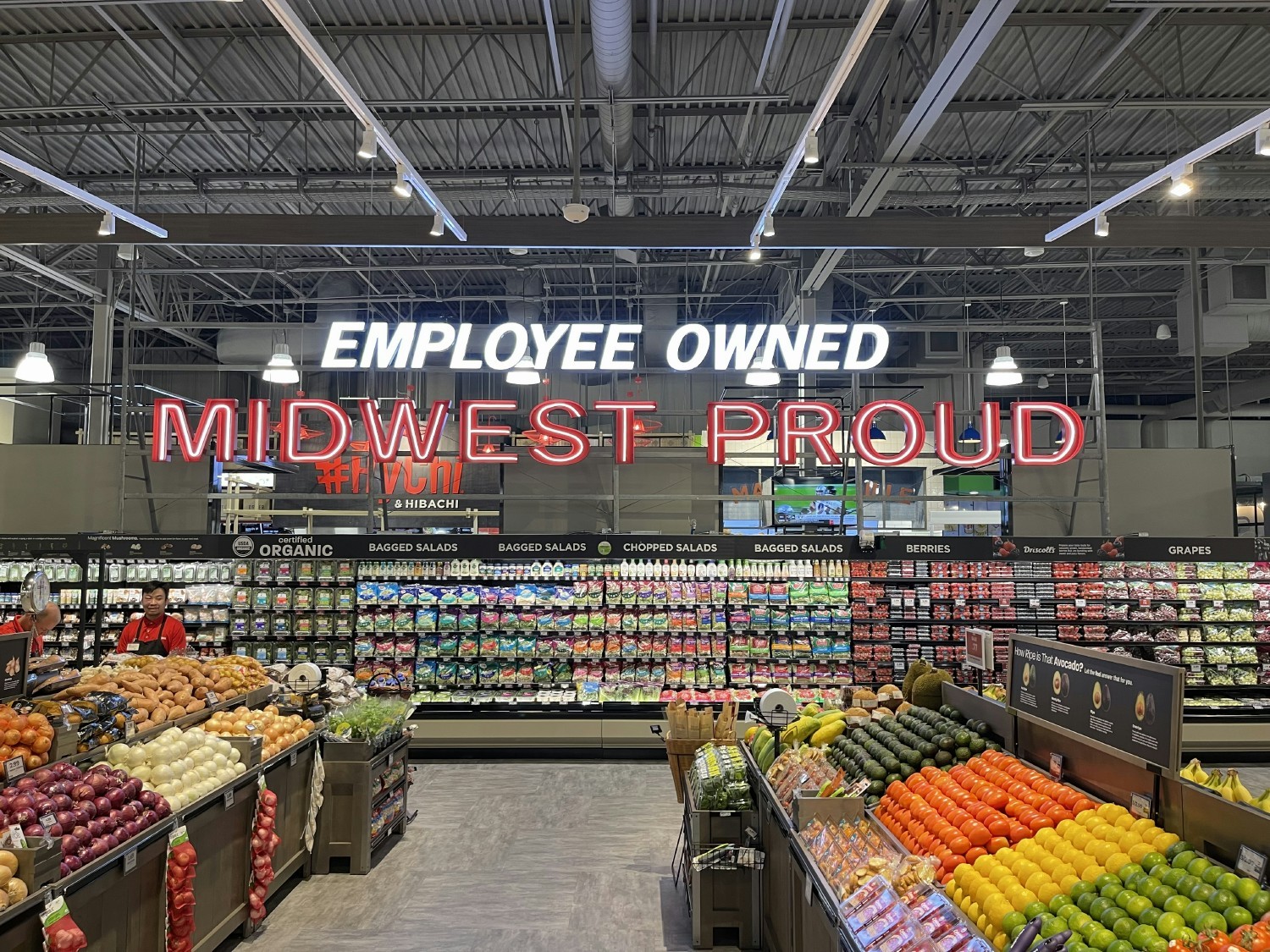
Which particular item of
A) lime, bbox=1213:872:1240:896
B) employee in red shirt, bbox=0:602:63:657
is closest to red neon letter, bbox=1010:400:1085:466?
lime, bbox=1213:872:1240:896

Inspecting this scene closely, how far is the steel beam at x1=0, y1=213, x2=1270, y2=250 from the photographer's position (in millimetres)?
6832

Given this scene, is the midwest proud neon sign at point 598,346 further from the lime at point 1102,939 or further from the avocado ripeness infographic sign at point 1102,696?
the lime at point 1102,939

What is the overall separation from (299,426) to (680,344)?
4.60 meters

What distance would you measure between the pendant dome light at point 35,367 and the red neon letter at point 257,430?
1995 millimetres

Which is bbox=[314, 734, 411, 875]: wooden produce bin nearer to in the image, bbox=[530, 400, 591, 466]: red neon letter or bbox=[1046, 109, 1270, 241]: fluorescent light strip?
bbox=[530, 400, 591, 466]: red neon letter

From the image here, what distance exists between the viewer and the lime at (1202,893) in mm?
2639

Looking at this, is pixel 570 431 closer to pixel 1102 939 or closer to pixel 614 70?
pixel 614 70

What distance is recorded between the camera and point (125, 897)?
159 inches

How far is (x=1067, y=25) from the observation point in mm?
7648

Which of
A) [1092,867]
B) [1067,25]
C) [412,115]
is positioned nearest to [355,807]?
[1092,867]

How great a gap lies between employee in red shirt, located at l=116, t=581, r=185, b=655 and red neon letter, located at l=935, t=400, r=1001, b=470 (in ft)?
27.0

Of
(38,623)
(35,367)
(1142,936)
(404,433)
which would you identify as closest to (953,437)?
(404,433)

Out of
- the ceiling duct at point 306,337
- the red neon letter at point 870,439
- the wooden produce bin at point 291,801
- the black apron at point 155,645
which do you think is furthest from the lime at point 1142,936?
the ceiling duct at point 306,337

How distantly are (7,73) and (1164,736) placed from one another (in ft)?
36.8
